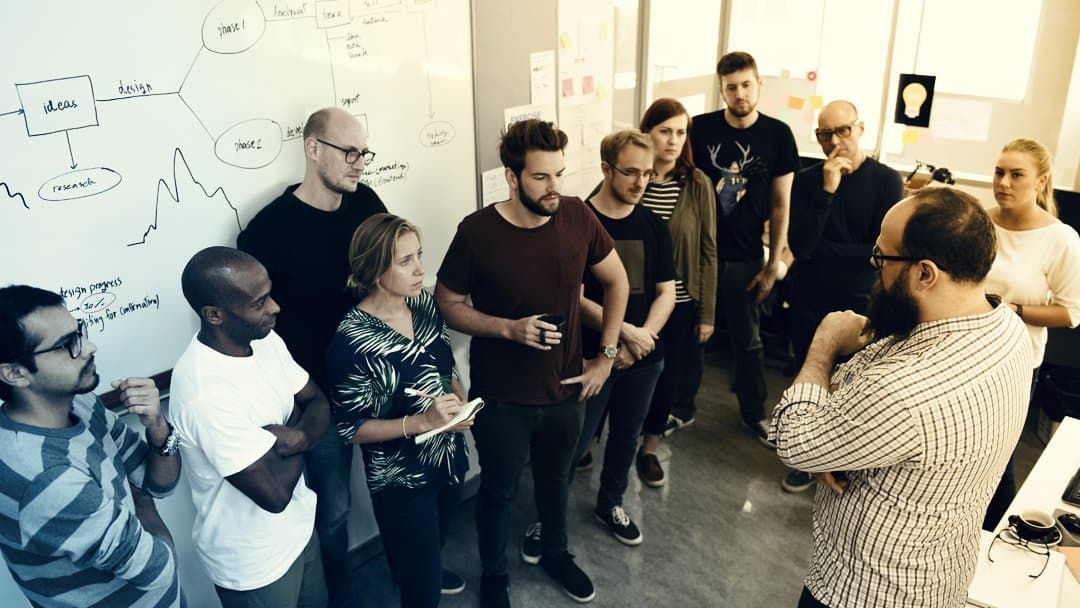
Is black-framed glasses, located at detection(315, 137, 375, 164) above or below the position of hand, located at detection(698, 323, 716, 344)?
above

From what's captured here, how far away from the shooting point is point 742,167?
345 cm

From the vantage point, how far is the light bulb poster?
447 centimetres

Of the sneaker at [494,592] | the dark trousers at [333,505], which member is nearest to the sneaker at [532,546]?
the sneaker at [494,592]

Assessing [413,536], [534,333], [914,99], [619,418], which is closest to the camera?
[413,536]

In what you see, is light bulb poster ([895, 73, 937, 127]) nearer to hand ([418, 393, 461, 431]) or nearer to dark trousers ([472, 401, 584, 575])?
dark trousers ([472, 401, 584, 575])

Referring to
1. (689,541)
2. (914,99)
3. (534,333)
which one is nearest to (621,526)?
(689,541)

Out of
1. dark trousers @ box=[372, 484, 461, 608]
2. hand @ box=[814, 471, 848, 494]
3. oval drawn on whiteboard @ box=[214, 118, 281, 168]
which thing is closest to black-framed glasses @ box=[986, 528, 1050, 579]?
hand @ box=[814, 471, 848, 494]

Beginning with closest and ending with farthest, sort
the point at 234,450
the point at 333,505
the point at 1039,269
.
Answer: the point at 234,450
the point at 333,505
the point at 1039,269

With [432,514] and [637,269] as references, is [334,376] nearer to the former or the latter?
[432,514]

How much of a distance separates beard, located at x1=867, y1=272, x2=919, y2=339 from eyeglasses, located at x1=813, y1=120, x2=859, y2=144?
72.2 inches

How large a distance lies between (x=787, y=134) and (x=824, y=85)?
1781 millimetres

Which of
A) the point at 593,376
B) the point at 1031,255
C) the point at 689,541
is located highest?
the point at 1031,255

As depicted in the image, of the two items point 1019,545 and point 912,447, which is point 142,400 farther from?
point 1019,545

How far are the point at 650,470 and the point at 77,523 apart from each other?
8.19ft
